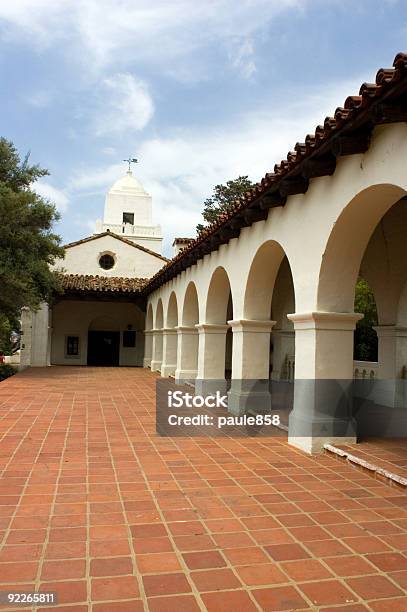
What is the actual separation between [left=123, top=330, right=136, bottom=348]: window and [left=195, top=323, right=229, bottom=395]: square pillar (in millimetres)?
15568

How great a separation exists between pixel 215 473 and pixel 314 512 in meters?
1.53

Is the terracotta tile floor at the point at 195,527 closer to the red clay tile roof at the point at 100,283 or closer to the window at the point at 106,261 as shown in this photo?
the red clay tile roof at the point at 100,283

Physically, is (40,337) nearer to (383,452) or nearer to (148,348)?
(148,348)

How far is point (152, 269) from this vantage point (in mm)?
27047

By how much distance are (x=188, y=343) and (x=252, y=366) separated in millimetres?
5991

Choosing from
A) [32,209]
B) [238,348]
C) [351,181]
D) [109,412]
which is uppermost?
[32,209]

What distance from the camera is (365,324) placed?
19.0 metres

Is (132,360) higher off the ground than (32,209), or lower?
lower

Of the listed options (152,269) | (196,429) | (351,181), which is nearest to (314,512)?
(351,181)

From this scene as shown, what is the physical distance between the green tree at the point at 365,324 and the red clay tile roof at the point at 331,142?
996 cm

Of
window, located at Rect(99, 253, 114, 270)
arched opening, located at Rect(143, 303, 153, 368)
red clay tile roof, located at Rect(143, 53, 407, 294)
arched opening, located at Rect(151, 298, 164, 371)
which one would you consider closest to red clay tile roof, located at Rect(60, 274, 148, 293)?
window, located at Rect(99, 253, 114, 270)

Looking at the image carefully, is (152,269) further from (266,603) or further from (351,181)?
(266,603)
